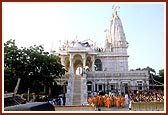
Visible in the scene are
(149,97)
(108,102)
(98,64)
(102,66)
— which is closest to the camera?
(108,102)

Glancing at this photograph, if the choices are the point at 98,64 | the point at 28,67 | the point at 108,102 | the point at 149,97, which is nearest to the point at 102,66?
the point at 98,64

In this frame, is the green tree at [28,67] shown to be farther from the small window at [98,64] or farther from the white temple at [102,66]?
the small window at [98,64]

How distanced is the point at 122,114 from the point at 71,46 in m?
33.1

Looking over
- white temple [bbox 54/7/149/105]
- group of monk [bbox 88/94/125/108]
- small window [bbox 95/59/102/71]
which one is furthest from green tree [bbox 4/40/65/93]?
small window [bbox 95/59/102/71]

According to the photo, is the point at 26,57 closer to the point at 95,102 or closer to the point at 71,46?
the point at 95,102

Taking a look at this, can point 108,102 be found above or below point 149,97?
below

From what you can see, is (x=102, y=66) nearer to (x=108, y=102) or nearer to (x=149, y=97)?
(x=149, y=97)

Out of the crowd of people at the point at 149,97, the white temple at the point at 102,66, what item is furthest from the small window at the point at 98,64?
the crowd of people at the point at 149,97

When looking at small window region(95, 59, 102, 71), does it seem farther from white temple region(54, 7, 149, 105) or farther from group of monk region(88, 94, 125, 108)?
group of monk region(88, 94, 125, 108)

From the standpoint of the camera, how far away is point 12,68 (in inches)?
912

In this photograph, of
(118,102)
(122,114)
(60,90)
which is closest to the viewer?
(122,114)

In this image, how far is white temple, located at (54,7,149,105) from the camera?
3309 cm

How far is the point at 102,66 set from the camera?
4491 cm

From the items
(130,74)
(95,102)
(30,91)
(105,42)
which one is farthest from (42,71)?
(105,42)
